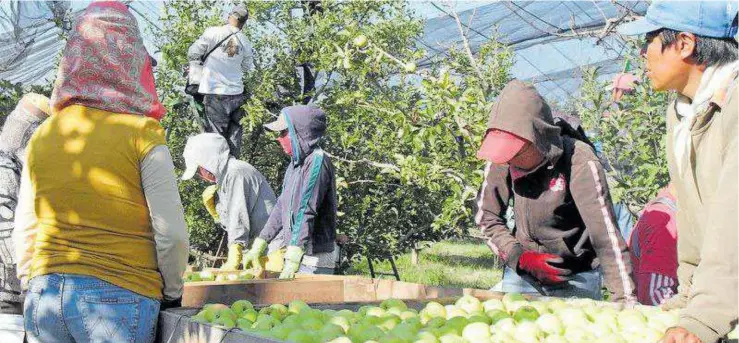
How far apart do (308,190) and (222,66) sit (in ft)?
12.8

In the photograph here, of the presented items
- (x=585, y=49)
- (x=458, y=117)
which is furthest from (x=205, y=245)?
(x=585, y=49)

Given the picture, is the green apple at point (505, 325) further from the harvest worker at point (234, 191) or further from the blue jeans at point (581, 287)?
the harvest worker at point (234, 191)

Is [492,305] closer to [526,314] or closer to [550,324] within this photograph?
[526,314]

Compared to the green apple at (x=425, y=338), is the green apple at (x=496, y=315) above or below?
below

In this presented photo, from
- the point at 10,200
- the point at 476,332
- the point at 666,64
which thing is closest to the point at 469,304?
the point at 476,332

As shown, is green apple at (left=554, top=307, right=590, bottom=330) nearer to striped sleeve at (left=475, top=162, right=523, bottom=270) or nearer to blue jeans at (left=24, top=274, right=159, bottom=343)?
striped sleeve at (left=475, top=162, right=523, bottom=270)

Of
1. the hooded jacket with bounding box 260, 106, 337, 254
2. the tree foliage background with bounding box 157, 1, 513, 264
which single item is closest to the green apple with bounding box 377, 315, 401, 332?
the hooded jacket with bounding box 260, 106, 337, 254

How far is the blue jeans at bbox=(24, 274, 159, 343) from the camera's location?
2.88 metres

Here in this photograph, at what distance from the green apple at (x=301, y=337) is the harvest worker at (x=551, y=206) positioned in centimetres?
128

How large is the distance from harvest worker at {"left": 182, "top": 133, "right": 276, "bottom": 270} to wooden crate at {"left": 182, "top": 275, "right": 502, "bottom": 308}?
1385 mm

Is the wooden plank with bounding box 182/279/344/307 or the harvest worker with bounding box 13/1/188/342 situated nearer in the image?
the harvest worker with bounding box 13/1/188/342

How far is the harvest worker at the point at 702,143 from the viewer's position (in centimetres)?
210

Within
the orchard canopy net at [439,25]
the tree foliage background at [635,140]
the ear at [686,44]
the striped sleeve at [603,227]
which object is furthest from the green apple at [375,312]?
the orchard canopy net at [439,25]

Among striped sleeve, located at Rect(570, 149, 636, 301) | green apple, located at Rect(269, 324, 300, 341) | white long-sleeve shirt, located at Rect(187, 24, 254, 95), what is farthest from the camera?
white long-sleeve shirt, located at Rect(187, 24, 254, 95)
